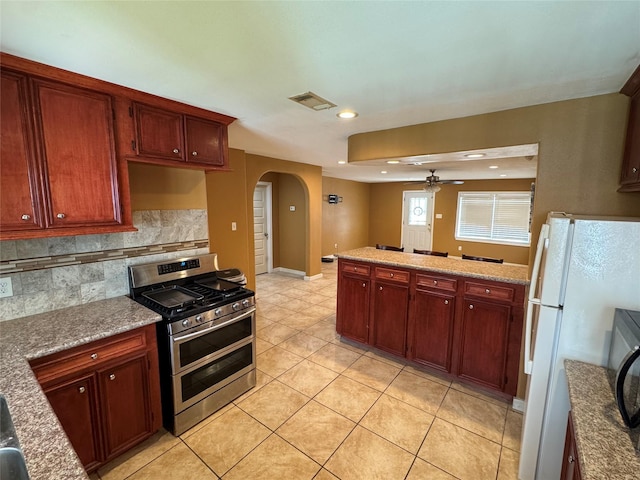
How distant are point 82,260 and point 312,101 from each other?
1.96 meters

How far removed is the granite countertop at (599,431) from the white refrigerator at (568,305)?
0.15 meters

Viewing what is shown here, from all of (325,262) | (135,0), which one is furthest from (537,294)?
(325,262)

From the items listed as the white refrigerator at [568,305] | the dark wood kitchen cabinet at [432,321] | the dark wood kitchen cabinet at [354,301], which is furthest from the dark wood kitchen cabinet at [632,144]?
the dark wood kitchen cabinet at [354,301]

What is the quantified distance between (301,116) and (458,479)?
2.70 metres

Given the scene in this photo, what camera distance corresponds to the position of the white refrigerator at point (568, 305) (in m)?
1.38

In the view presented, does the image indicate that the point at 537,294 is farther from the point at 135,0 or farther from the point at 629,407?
the point at 135,0

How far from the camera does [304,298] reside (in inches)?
194

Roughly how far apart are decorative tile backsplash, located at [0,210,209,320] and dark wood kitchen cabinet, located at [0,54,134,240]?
0.35m

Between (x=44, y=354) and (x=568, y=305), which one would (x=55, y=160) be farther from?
(x=568, y=305)

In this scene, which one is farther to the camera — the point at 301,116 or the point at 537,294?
the point at 301,116

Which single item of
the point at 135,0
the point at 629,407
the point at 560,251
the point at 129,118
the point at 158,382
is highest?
the point at 135,0

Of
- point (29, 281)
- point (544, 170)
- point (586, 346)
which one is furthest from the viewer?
point (544, 170)

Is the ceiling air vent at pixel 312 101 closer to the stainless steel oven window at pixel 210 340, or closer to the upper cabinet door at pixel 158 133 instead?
the upper cabinet door at pixel 158 133

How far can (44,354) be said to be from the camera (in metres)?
1.44
